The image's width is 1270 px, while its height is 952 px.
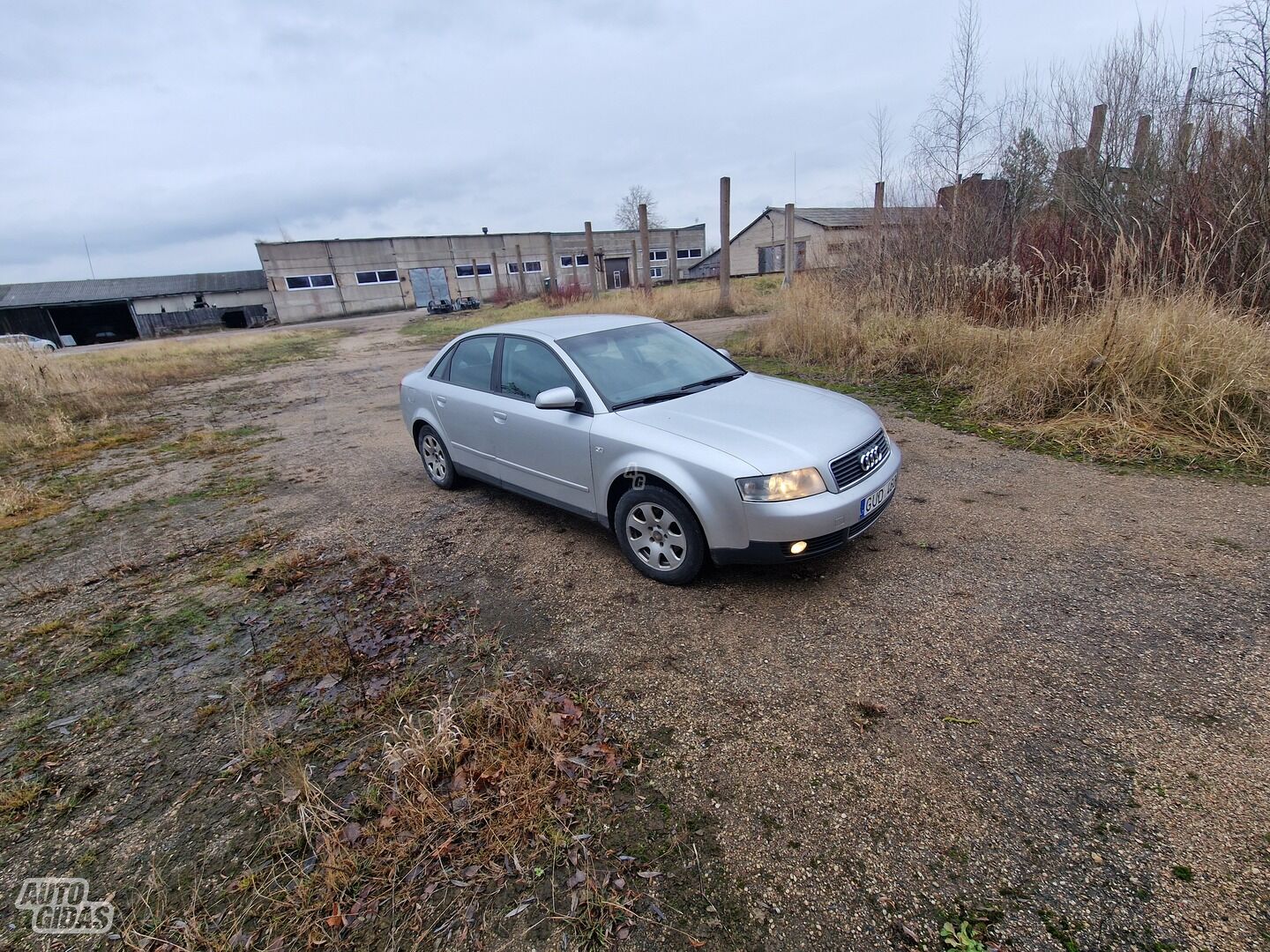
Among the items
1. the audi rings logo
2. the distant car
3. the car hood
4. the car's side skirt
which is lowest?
the car's side skirt

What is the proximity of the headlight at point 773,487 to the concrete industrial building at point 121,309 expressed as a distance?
5004cm

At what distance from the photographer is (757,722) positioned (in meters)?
2.39

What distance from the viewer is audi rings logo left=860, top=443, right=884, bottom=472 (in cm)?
327

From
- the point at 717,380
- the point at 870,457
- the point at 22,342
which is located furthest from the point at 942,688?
the point at 22,342

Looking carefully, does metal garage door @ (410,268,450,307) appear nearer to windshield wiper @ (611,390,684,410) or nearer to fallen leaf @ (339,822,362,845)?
windshield wiper @ (611,390,684,410)

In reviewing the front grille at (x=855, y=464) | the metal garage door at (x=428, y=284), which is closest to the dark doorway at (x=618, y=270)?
the metal garage door at (x=428, y=284)

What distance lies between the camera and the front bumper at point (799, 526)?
294 cm

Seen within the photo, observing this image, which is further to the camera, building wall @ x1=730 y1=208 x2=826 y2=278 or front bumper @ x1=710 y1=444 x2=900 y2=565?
building wall @ x1=730 y1=208 x2=826 y2=278

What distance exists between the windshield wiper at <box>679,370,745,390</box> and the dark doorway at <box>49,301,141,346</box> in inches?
2128

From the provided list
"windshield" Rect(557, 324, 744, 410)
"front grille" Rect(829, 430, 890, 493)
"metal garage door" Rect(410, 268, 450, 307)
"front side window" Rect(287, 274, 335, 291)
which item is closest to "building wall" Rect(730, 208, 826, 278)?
"metal garage door" Rect(410, 268, 450, 307)

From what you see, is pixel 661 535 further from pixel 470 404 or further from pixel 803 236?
pixel 803 236

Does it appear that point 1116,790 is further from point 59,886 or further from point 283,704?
point 59,886

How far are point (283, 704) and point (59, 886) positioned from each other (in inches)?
35.0

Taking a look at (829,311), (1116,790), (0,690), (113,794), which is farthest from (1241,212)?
(0,690)
